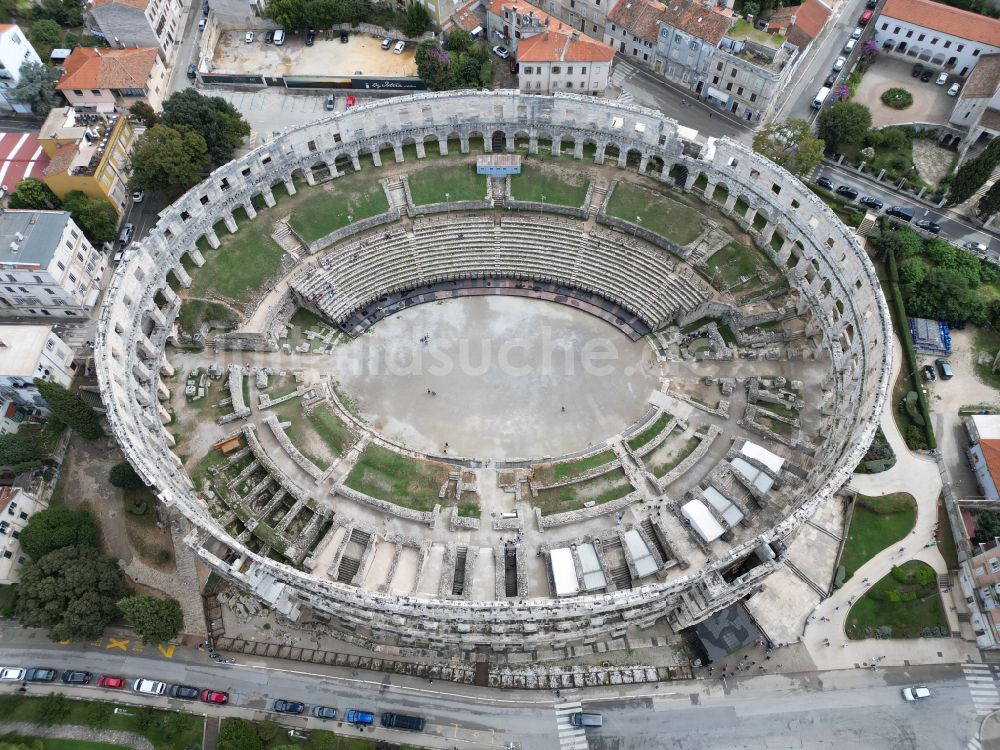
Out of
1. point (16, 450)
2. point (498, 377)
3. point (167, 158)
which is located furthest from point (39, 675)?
point (167, 158)

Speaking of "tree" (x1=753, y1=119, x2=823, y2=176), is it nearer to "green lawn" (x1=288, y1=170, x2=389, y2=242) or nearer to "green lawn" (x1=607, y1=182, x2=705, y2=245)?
"green lawn" (x1=607, y1=182, x2=705, y2=245)

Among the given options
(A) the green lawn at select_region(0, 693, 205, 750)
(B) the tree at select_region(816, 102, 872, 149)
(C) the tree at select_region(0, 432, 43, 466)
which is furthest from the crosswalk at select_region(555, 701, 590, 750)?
(B) the tree at select_region(816, 102, 872, 149)

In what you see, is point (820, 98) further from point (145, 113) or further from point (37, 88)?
point (37, 88)

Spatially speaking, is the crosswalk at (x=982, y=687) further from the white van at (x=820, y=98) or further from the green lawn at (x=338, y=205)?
the green lawn at (x=338, y=205)

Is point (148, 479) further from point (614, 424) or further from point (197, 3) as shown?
point (197, 3)

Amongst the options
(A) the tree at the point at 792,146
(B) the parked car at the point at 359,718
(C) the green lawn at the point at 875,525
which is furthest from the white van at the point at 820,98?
(B) the parked car at the point at 359,718

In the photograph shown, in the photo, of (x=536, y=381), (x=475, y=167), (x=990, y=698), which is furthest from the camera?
(x=475, y=167)

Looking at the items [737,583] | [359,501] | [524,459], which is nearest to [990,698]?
[737,583]
